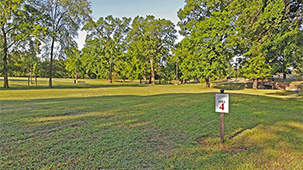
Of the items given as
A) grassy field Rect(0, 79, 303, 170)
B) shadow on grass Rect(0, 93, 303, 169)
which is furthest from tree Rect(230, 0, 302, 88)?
grassy field Rect(0, 79, 303, 170)

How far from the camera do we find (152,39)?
38562mm

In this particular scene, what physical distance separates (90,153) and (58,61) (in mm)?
22465

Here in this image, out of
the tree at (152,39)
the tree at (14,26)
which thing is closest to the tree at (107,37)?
the tree at (152,39)

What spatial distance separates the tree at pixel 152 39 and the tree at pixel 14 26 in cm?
2322

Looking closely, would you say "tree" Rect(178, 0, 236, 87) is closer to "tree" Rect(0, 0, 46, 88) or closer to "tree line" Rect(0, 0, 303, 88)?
"tree line" Rect(0, 0, 303, 88)

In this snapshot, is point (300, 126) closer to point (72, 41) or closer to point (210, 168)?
point (210, 168)

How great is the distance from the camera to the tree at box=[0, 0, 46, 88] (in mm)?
17156

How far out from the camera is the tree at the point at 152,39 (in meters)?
38.0

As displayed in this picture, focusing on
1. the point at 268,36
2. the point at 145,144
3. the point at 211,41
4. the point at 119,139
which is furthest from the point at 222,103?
the point at 211,41

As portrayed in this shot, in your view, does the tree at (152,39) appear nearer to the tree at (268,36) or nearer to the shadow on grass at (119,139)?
the tree at (268,36)

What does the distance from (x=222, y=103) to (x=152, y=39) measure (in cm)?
3684

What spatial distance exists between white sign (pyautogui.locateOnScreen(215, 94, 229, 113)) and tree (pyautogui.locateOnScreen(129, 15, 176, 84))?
34937mm

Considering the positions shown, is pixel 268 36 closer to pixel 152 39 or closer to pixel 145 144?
pixel 145 144

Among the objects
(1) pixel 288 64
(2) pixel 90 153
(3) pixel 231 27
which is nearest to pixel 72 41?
(3) pixel 231 27
